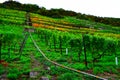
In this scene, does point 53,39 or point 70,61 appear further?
point 53,39

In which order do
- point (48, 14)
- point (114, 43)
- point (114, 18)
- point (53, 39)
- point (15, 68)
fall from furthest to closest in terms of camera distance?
1. point (114, 18)
2. point (48, 14)
3. point (53, 39)
4. point (114, 43)
5. point (15, 68)

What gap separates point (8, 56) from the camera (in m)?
30.6

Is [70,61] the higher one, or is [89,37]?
[89,37]

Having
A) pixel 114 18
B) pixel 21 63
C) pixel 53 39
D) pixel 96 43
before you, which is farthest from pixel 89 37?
pixel 114 18

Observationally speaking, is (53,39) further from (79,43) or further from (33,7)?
(33,7)

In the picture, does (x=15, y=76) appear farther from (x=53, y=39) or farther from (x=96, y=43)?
(x=53, y=39)

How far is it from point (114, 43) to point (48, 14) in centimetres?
7957

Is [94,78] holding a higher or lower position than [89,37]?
lower

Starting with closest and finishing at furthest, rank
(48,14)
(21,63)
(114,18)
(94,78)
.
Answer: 1. (94,78)
2. (21,63)
3. (48,14)
4. (114,18)

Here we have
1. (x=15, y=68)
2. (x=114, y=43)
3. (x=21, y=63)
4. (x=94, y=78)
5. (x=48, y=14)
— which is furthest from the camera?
(x=48, y=14)

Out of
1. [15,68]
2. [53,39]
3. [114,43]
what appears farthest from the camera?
[53,39]

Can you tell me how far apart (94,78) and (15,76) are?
4946 mm

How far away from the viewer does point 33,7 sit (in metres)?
122

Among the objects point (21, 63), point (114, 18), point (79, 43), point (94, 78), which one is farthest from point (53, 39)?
point (114, 18)
